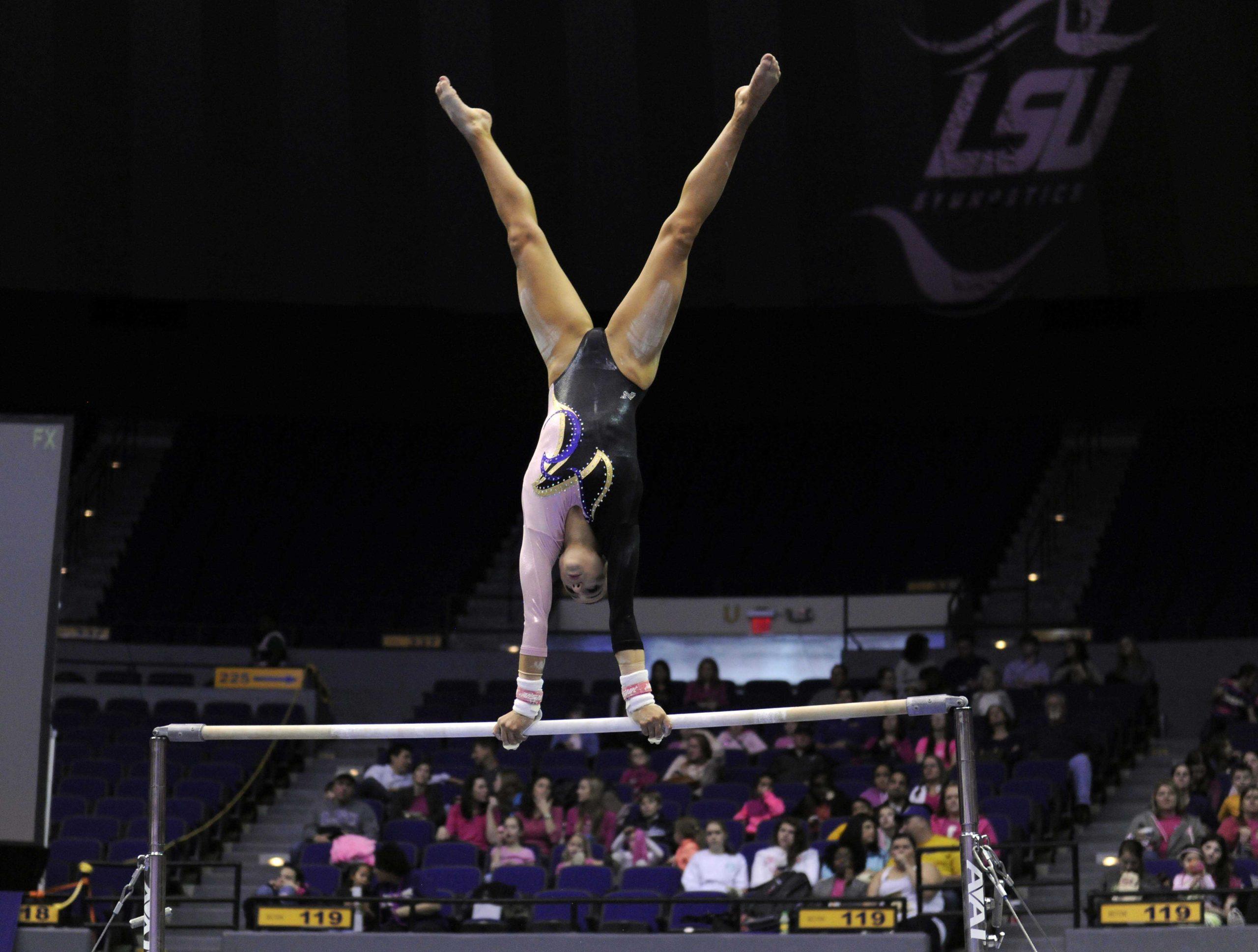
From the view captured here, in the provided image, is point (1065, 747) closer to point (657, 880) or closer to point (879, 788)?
point (879, 788)

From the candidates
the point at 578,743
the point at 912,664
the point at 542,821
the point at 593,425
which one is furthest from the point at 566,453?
the point at 912,664

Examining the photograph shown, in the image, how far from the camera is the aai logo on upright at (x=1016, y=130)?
13672 millimetres

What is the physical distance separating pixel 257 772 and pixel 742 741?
12.8 feet

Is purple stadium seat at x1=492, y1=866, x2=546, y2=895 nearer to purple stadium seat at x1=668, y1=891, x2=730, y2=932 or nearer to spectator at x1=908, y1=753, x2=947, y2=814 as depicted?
purple stadium seat at x1=668, y1=891, x2=730, y2=932

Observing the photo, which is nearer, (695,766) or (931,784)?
(931,784)

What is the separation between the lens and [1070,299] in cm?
1678

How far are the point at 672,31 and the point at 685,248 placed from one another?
347 inches

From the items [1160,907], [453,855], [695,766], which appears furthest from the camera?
[695,766]

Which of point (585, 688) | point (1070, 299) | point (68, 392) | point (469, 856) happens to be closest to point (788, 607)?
point (585, 688)

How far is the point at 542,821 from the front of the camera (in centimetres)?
1072

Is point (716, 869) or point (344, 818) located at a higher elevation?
point (344, 818)

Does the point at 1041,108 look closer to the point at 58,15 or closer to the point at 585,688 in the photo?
the point at 585,688

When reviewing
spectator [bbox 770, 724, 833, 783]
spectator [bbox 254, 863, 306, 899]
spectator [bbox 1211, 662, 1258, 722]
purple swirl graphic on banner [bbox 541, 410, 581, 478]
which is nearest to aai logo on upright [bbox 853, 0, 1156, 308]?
spectator [bbox 1211, 662, 1258, 722]

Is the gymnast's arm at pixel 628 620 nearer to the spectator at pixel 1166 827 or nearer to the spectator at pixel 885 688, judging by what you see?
the spectator at pixel 1166 827
